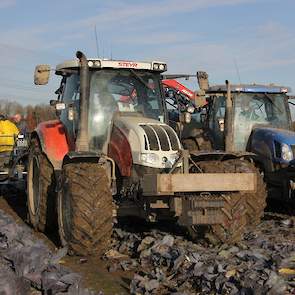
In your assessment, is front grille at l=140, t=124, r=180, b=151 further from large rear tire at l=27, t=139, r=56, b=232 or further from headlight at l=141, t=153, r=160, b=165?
large rear tire at l=27, t=139, r=56, b=232

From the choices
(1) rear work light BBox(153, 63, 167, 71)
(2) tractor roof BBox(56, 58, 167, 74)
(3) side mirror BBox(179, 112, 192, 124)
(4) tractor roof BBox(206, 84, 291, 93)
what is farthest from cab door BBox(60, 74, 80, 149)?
(4) tractor roof BBox(206, 84, 291, 93)

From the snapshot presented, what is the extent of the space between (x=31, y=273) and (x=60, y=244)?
7.49 ft

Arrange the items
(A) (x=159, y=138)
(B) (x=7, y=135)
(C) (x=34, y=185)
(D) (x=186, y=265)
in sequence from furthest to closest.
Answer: (B) (x=7, y=135) → (C) (x=34, y=185) → (A) (x=159, y=138) → (D) (x=186, y=265)

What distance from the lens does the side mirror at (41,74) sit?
22.3 feet

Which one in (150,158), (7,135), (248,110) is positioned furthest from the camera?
(7,135)

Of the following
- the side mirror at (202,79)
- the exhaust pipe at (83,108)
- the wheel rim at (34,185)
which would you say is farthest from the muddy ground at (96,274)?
the side mirror at (202,79)

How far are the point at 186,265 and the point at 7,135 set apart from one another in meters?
7.21

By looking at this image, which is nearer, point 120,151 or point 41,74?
point 120,151

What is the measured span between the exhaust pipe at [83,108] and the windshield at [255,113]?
3578 millimetres

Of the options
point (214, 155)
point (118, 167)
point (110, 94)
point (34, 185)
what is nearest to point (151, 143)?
point (118, 167)

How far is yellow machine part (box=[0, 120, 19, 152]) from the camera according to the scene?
11648mm

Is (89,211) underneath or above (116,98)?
underneath

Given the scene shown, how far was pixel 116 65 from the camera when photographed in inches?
280

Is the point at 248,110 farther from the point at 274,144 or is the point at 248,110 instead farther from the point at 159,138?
the point at 159,138
